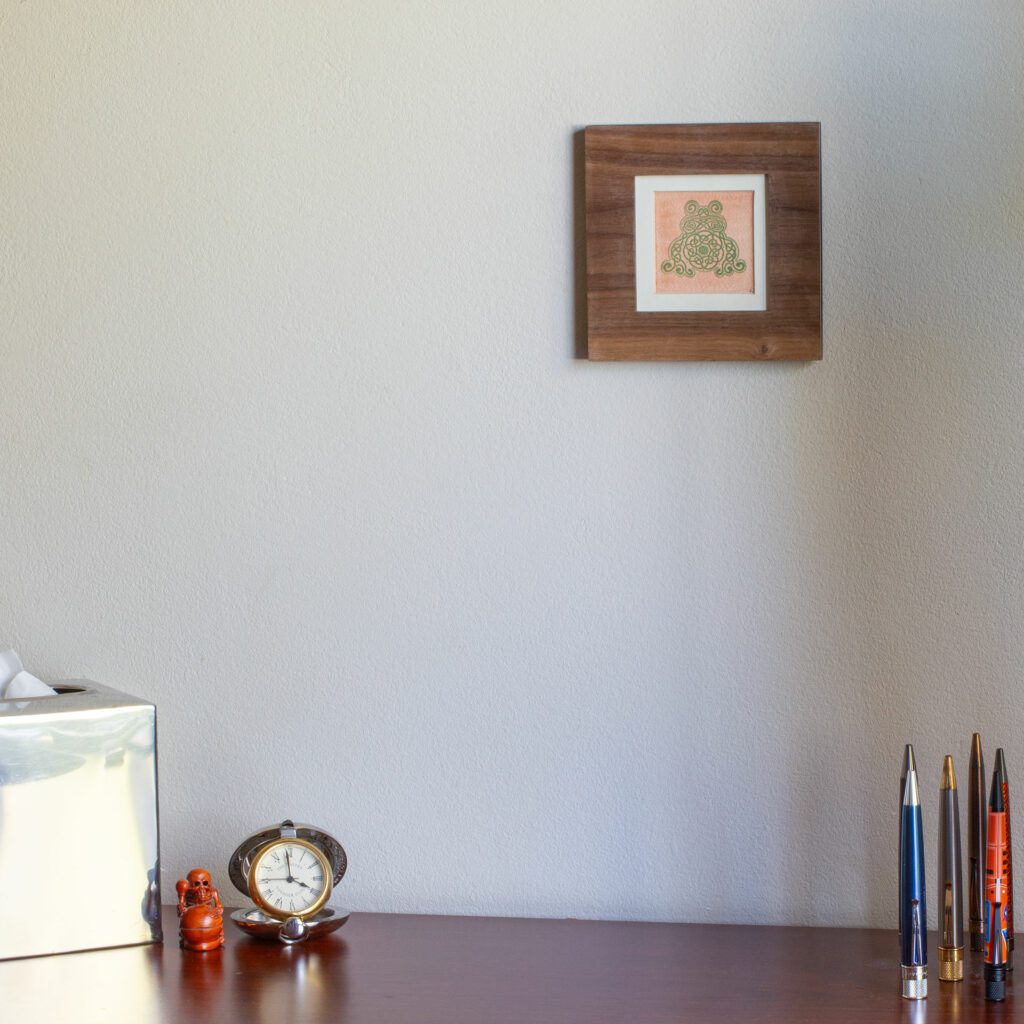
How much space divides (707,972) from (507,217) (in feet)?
3.05

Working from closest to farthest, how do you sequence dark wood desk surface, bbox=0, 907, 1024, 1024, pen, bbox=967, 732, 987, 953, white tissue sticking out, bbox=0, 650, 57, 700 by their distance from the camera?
dark wood desk surface, bbox=0, 907, 1024, 1024 < pen, bbox=967, 732, 987, 953 < white tissue sticking out, bbox=0, 650, 57, 700

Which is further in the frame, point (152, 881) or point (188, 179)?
point (188, 179)

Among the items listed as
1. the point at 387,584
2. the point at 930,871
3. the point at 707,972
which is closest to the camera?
the point at 707,972

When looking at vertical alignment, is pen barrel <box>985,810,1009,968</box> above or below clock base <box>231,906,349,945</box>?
above

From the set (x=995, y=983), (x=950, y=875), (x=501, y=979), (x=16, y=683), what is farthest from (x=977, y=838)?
(x=16, y=683)

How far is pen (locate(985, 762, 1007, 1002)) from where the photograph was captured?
1.13 metres

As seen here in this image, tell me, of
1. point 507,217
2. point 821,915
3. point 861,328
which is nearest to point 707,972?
point 821,915

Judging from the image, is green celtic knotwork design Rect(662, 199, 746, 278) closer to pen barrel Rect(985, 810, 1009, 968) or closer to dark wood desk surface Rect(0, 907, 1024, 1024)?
pen barrel Rect(985, 810, 1009, 968)

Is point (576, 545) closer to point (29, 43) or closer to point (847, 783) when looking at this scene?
point (847, 783)

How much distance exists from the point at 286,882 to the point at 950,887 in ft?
2.46

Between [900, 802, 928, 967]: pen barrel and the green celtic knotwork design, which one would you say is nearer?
[900, 802, 928, 967]: pen barrel

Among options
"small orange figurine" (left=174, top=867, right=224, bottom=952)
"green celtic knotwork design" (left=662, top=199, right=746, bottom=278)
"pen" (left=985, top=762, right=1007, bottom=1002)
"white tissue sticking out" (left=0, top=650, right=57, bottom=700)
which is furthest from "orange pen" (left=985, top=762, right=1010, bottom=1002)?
"white tissue sticking out" (left=0, top=650, right=57, bottom=700)

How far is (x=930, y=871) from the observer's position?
135cm

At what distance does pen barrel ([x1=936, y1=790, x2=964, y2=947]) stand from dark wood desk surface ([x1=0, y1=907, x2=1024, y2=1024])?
0.18 ft
